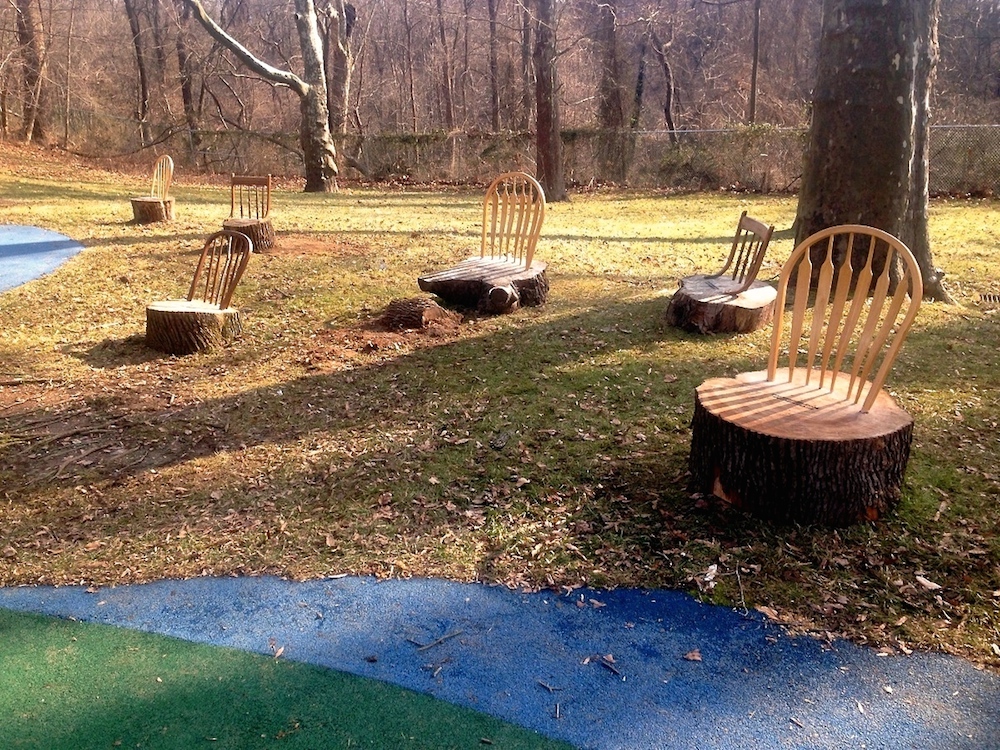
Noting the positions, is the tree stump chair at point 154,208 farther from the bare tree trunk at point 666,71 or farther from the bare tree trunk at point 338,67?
the bare tree trunk at point 666,71

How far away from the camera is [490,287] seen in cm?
623

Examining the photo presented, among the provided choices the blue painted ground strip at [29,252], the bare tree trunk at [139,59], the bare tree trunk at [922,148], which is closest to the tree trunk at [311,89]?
the blue painted ground strip at [29,252]

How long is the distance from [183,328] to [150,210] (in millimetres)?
6162

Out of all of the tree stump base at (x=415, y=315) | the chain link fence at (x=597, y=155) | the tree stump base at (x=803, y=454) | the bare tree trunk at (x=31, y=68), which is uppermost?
the bare tree trunk at (x=31, y=68)

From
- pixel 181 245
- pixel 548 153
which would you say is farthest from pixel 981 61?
pixel 181 245

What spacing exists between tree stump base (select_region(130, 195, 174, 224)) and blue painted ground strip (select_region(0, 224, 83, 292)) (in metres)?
1.10

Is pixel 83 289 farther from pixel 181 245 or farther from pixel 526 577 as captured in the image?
pixel 526 577

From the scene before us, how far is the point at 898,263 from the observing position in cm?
595

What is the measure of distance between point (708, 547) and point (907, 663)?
81 cm

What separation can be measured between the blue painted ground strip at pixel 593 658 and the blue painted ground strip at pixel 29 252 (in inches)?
235

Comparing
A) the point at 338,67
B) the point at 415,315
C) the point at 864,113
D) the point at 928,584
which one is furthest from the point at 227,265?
the point at 338,67

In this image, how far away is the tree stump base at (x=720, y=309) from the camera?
551 centimetres

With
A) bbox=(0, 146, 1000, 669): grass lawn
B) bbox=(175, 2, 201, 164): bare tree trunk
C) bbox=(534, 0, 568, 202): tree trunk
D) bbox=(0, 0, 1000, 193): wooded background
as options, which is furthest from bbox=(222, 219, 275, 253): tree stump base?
bbox=(175, 2, 201, 164): bare tree trunk

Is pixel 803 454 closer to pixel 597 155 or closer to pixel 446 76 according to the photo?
pixel 597 155
